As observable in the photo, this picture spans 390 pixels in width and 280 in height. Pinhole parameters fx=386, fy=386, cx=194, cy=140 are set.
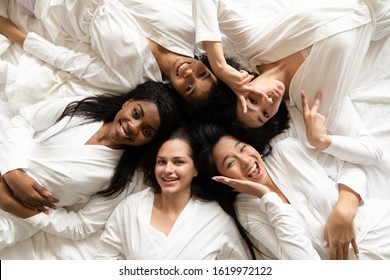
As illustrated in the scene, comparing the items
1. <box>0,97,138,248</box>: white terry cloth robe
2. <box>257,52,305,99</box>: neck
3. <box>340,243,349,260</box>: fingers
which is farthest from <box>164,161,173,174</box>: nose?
<box>340,243,349,260</box>: fingers

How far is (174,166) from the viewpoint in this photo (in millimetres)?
1256

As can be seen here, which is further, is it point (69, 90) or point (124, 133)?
point (69, 90)

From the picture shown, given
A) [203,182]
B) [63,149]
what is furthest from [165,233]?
[63,149]

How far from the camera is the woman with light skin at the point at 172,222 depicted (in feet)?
3.99

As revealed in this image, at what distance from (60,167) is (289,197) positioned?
0.77 meters

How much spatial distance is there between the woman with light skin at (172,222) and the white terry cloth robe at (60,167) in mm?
97

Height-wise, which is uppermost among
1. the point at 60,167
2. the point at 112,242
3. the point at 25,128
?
the point at 25,128

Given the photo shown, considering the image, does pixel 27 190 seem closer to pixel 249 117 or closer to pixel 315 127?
pixel 249 117

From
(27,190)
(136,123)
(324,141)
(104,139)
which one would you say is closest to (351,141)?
(324,141)

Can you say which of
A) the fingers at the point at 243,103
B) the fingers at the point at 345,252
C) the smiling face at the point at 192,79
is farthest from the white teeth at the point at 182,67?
the fingers at the point at 345,252

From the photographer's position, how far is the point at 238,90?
1.29 metres

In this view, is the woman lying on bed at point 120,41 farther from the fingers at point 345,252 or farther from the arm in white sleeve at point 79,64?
the fingers at point 345,252
